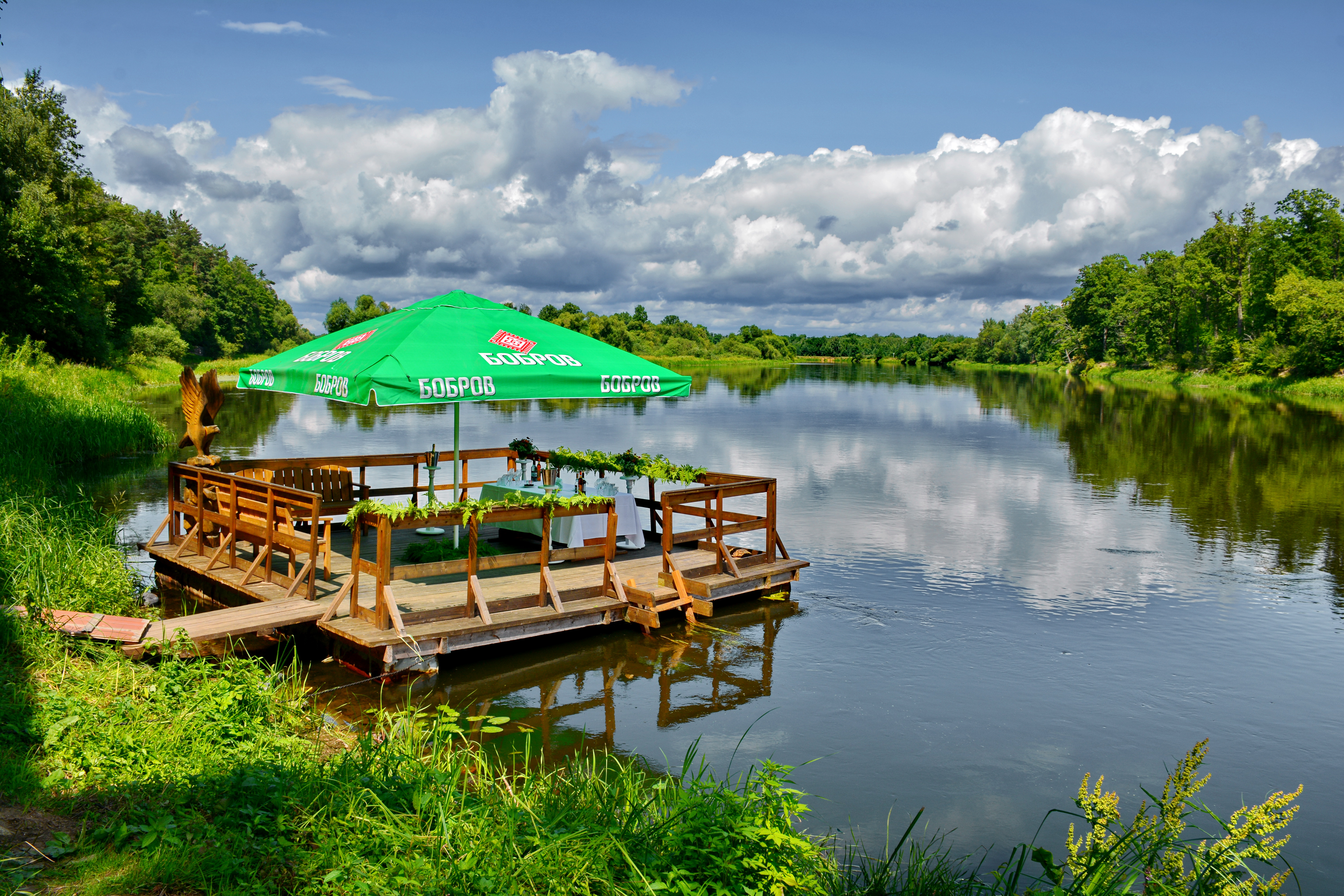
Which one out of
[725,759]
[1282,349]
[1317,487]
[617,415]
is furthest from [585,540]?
[1282,349]

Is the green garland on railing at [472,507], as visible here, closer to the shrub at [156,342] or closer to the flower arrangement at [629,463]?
the flower arrangement at [629,463]

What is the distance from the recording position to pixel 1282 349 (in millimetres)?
68438

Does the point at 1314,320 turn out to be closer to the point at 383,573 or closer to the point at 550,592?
the point at 550,592

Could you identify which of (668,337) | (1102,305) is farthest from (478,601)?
(668,337)

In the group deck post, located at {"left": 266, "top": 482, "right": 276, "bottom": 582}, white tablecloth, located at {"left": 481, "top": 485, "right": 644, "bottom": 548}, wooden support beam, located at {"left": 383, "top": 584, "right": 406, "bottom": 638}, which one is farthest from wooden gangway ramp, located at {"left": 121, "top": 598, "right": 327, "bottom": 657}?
white tablecloth, located at {"left": 481, "top": 485, "right": 644, "bottom": 548}

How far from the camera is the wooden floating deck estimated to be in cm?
871

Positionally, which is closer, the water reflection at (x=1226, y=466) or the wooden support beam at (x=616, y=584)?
the wooden support beam at (x=616, y=584)

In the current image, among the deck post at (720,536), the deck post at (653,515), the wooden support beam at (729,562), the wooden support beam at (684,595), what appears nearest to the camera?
the wooden support beam at (684,595)

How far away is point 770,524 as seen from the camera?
39.7 feet

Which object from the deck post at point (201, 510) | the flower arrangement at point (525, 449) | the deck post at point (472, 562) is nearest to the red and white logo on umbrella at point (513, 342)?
the deck post at point (472, 562)

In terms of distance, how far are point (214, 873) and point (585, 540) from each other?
7851 millimetres

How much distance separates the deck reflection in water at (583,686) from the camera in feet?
26.0

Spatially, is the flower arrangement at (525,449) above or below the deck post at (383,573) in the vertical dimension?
above

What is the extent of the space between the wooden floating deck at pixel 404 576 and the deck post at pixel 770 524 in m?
0.02
